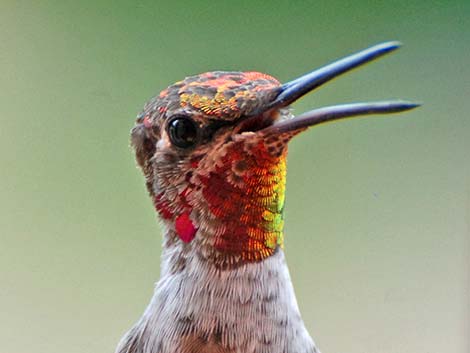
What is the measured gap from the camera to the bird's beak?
89cm

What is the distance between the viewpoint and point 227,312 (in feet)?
3.54

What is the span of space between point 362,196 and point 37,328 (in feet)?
3.42

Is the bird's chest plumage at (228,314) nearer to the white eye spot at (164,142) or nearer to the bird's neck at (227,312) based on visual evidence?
the bird's neck at (227,312)

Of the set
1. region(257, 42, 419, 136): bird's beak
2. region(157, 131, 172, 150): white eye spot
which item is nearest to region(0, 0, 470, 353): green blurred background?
region(157, 131, 172, 150): white eye spot

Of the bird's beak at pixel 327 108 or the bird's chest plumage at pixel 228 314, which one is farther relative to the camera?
the bird's chest plumage at pixel 228 314

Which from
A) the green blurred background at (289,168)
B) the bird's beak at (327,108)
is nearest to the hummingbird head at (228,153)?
the bird's beak at (327,108)

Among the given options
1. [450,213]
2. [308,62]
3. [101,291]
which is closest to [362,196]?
[450,213]

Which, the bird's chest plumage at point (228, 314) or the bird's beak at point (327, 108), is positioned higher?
the bird's beak at point (327, 108)

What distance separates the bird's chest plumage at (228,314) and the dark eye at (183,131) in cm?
21

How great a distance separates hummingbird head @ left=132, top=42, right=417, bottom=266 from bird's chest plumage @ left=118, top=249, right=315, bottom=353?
0.03 metres

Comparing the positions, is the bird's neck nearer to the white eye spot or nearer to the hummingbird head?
the hummingbird head

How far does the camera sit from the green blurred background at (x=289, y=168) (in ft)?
5.48

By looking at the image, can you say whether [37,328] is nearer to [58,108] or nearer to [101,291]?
[101,291]

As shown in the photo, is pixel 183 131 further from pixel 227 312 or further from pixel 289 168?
pixel 289 168
